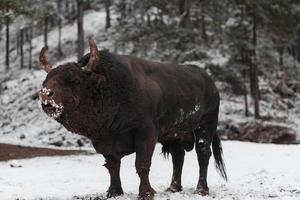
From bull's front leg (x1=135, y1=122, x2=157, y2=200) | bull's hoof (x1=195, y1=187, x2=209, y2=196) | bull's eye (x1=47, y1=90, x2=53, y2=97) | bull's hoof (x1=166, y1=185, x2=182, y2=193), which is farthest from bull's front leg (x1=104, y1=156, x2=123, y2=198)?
bull's eye (x1=47, y1=90, x2=53, y2=97)

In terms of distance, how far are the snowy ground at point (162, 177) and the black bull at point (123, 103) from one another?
106 cm

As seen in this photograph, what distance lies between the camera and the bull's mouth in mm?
7000

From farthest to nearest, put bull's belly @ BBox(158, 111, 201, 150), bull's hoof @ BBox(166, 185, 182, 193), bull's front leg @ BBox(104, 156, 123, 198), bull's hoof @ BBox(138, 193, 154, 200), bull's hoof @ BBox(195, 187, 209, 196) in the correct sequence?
bull's hoof @ BBox(166, 185, 182, 193) < bull's hoof @ BBox(195, 187, 209, 196) < bull's belly @ BBox(158, 111, 201, 150) < bull's front leg @ BBox(104, 156, 123, 198) < bull's hoof @ BBox(138, 193, 154, 200)

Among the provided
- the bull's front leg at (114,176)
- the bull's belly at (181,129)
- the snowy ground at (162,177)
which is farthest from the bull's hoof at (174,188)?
the bull's front leg at (114,176)

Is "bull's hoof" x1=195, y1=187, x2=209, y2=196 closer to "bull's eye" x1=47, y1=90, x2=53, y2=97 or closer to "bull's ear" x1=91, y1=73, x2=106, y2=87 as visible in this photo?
"bull's ear" x1=91, y1=73, x2=106, y2=87

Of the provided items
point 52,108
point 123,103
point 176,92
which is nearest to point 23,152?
point 176,92

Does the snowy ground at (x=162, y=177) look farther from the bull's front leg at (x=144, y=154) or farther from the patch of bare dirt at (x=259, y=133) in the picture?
the patch of bare dirt at (x=259, y=133)

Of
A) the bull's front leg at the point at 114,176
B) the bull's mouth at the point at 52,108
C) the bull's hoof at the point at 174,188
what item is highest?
the bull's mouth at the point at 52,108

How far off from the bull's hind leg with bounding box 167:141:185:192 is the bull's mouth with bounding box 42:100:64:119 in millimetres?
3728

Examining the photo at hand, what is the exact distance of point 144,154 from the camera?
8.10 meters

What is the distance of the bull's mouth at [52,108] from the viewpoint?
700 cm

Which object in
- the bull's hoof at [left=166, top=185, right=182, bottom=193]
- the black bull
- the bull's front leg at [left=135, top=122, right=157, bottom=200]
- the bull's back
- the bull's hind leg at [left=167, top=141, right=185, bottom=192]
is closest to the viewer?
the black bull

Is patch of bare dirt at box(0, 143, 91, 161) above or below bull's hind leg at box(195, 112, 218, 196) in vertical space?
below

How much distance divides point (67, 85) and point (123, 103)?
1.02 meters
